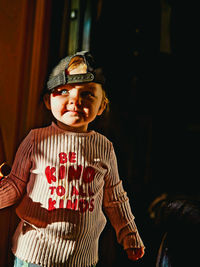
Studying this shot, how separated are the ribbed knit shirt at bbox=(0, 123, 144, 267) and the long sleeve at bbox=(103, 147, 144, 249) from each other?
0.02 m

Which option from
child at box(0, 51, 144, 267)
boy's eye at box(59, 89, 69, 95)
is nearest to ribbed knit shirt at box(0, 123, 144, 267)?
child at box(0, 51, 144, 267)

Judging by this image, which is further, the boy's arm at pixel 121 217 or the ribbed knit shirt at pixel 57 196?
the boy's arm at pixel 121 217

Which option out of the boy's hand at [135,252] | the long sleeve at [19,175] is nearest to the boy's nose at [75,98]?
the long sleeve at [19,175]

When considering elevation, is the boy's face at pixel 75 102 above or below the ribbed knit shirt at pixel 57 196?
above

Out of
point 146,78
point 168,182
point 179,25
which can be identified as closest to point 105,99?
point 146,78

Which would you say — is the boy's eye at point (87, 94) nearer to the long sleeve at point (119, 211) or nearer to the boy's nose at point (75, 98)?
the boy's nose at point (75, 98)

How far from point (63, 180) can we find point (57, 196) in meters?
0.04

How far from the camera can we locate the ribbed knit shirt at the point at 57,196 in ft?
2.35

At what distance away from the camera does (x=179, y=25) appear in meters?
1.54

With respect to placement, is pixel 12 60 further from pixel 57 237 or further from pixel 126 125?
pixel 126 125

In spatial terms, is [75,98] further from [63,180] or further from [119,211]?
[119,211]

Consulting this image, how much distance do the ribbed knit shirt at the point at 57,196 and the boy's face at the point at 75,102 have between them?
0.05 metres

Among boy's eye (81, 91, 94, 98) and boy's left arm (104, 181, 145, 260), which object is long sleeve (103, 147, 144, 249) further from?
boy's eye (81, 91, 94, 98)

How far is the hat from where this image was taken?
2.39 ft
